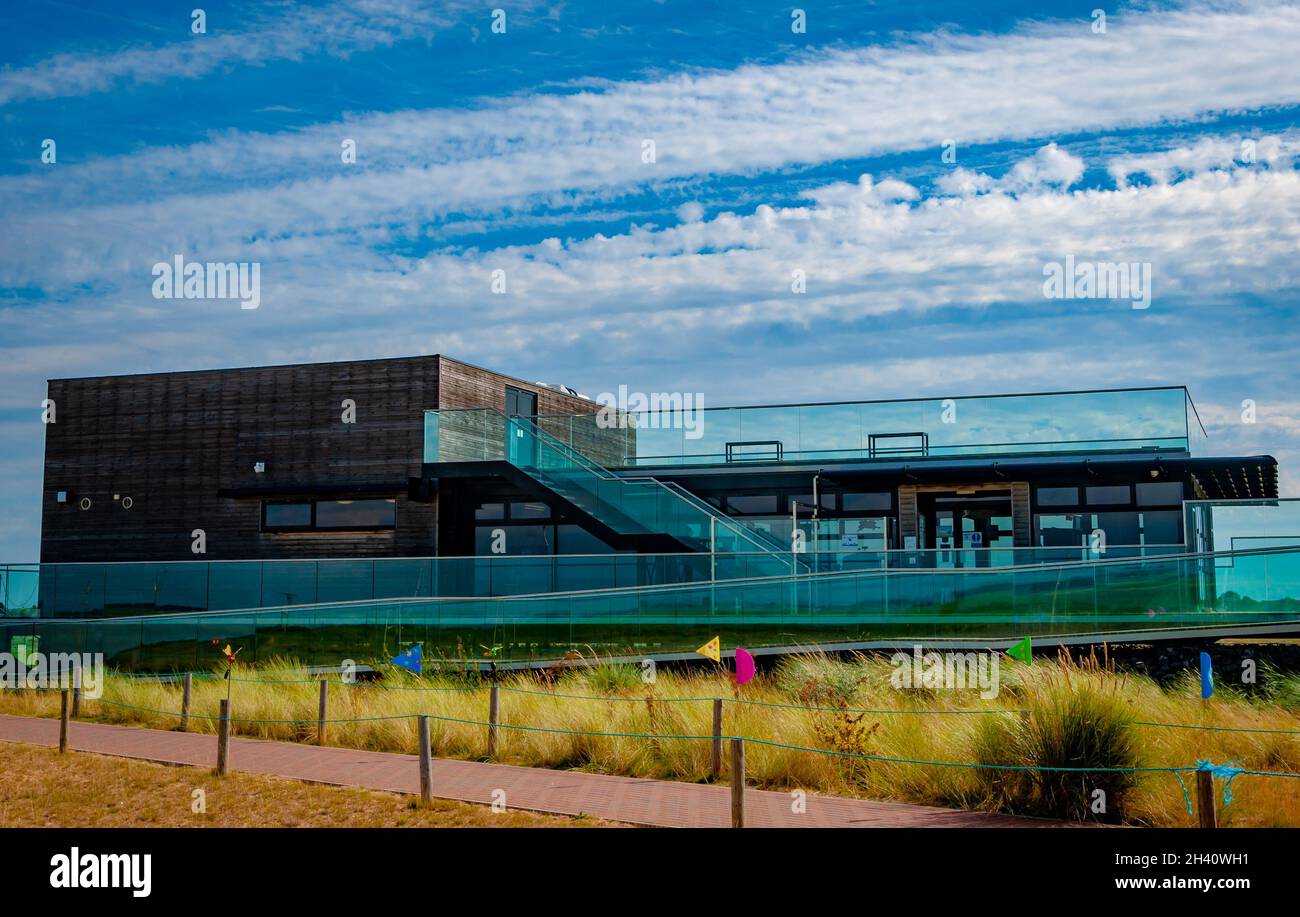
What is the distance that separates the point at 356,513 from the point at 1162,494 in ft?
65.0

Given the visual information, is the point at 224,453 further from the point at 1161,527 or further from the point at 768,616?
the point at 1161,527

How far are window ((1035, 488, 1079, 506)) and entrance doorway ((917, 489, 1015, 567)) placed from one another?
0.88m

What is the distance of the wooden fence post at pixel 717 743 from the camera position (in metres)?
12.6

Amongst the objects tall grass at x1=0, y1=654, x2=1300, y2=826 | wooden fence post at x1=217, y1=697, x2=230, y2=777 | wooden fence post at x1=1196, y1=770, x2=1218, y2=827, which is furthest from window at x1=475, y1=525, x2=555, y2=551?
wooden fence post at x1=1196, y1=770, x2=1218, y2=827

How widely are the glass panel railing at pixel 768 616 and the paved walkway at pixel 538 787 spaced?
6062 millimetres

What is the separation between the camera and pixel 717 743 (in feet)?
41.5

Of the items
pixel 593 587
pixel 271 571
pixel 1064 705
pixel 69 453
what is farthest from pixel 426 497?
pixel 1064 705

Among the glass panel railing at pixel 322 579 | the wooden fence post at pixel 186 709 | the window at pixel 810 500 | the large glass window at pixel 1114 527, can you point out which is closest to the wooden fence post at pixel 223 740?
the wooden fence post at pixel 186 709

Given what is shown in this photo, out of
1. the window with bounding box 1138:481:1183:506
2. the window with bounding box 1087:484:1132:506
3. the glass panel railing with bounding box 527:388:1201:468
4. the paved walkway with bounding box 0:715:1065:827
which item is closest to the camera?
the paved walkway with bounding box 0:715:1065:827

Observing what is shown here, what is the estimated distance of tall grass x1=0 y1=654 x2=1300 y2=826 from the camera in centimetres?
1080

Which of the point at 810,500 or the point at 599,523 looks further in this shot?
the point at 810,500

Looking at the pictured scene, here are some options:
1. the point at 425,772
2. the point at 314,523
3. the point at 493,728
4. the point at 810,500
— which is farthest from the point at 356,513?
the point at 425,772

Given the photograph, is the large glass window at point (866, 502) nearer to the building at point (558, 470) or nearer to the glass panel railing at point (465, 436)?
the building at point (558, 470)

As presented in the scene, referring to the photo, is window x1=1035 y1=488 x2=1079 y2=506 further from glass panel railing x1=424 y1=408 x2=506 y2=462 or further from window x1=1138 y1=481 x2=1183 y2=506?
glass panel railing x1=424 y1=408 x2=506 y2=462
